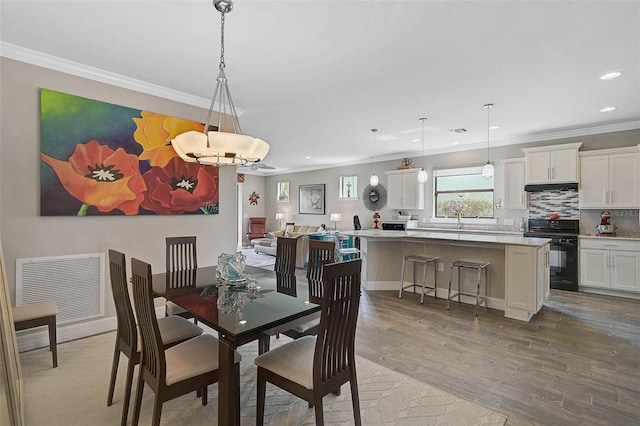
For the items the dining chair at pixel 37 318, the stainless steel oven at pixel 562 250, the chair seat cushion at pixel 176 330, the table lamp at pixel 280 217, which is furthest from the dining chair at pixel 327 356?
the table lamp at pixel 280 217

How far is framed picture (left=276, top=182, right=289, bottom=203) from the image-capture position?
10861mm

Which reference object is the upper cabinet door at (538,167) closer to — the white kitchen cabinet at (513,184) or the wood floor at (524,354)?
the white kitchen cabinet at (513,184)

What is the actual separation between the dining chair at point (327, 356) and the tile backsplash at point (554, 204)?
5.56 meters

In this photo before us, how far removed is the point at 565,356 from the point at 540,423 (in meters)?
1.25

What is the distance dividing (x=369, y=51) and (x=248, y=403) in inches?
119

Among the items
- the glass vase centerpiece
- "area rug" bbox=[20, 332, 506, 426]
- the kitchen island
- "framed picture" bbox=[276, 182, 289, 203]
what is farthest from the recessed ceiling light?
"framed picture" bbox=[276, 182, 289, 203]

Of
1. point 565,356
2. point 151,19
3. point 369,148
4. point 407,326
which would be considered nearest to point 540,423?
point 565,356

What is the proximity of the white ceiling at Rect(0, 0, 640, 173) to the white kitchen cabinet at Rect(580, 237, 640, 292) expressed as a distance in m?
1.95

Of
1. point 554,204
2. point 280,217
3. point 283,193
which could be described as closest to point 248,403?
point 554,204

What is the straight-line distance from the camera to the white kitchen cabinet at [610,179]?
4.75 meters

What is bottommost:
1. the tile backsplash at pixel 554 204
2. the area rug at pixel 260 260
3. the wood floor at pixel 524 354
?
the wood floor at pixel 524 354

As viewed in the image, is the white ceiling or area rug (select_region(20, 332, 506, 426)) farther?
the white ceiling

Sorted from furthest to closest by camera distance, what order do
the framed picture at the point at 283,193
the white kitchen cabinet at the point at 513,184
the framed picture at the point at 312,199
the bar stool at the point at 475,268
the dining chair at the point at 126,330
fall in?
the framed picture at the point at 283,193 → the framed picture at the point at 312,199 → the white kitchen cabinet at the point at 513,184 → the bar stool at the point at 475,268 → the dining chair at the point at 126,330

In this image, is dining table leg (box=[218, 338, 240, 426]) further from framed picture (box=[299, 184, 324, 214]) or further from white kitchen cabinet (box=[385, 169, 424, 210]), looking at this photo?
framed picture (box=[299, 184, 324, 214])
